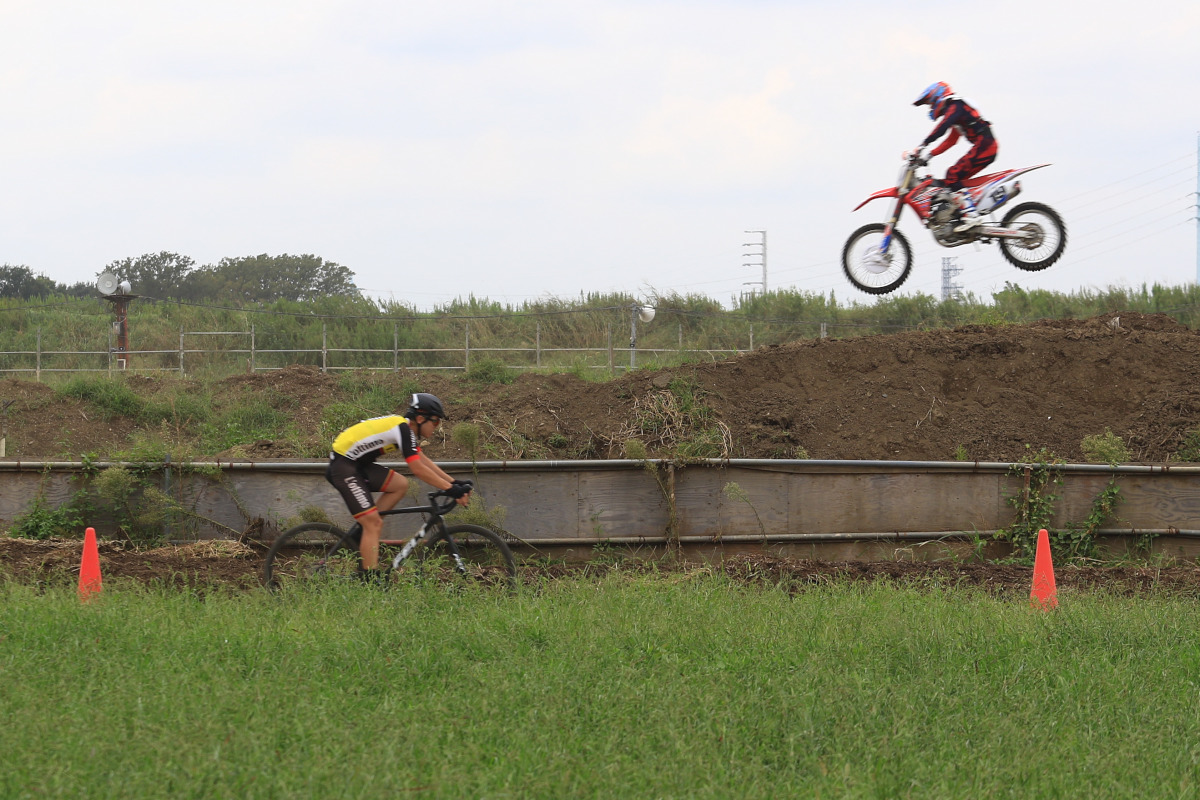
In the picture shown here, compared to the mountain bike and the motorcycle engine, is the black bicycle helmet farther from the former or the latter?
the motorcycle engine

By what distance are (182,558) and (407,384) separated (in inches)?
438

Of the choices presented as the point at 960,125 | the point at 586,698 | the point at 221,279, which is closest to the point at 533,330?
the point at 960,125

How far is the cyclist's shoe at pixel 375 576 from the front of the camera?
797 cm

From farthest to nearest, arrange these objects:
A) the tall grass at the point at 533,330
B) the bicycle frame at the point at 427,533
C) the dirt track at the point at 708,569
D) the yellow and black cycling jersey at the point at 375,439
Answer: the tall grass at the point at 533,330
the dirt track at the point at 708,569
the bicycle frame at the point at 427,533
the yellow and black cycling jersey at the point at 375,439

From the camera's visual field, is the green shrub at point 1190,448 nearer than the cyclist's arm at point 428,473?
No

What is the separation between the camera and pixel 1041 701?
212 inches

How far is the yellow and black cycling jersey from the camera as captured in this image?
817 centimetres

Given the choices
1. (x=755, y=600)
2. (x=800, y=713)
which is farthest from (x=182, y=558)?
(x=800, y=713)

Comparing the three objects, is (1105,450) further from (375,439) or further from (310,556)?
(310,556)

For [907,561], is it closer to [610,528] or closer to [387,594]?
[610,528]

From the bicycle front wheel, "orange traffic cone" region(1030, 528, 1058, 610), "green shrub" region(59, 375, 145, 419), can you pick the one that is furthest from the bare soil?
"green shrub" region(59, 375, 145, 419)

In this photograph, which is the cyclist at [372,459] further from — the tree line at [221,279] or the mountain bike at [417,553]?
the tree line at [221,279]

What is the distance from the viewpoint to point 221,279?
66.2 meters

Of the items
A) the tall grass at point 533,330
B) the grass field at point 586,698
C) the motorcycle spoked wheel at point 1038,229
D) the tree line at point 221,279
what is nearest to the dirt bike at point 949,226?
the motorcycle spoked wheel at point 1038,229
